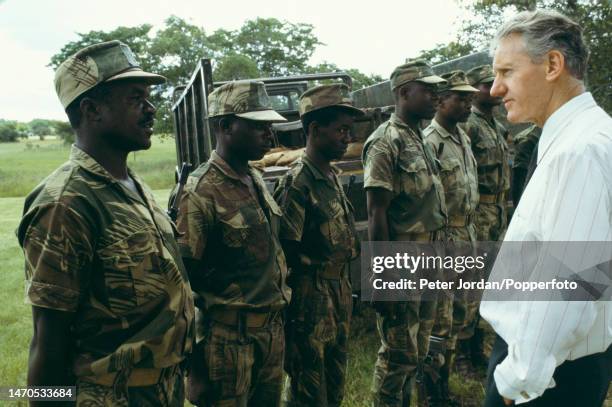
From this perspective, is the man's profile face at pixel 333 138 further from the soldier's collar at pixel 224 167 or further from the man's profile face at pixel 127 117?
the man's profile face at pixel 127 117

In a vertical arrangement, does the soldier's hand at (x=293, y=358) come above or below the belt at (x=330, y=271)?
below

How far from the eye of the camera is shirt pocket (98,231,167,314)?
1816 mm

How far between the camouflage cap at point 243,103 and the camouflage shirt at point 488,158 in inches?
96.4

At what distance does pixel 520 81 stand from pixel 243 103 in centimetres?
146

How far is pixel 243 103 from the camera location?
9.50 ft

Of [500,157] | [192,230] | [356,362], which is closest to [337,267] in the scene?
[192,230]

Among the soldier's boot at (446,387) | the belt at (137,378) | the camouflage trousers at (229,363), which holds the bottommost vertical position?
the soldier's boot at (446,387)

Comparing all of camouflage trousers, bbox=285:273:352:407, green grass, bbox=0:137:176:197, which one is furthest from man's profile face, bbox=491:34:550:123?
green grass, bbox=0:137:176:197

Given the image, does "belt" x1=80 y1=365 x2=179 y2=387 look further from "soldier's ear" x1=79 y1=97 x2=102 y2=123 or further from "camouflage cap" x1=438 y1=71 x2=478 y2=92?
"camouflage cap" x1=438 y1=71 x2=478 y2=92

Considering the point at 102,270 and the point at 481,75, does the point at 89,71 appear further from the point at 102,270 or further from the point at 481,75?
the point at 481,75

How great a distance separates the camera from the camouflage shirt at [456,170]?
418 cm

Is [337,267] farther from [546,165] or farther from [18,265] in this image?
[18,265]

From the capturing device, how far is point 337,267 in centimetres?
326

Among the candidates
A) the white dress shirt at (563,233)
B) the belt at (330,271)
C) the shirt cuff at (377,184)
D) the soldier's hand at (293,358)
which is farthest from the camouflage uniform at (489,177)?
the white dress shirt at (563,233)
